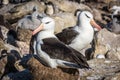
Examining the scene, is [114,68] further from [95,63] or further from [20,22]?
[20,22]

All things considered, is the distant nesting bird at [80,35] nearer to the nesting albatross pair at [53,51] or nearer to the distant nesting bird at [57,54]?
the nesting albatross pair at [53,51]

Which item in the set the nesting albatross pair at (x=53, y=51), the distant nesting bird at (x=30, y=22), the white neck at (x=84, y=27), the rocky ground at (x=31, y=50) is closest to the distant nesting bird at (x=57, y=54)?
the nesting albatross pair at (x=53, y=51)

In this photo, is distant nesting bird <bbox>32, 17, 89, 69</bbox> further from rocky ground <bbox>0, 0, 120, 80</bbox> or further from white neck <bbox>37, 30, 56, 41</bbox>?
rocky ground <bbox>0, 0, 120, 80</bbox>

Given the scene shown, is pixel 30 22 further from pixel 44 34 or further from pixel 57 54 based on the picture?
pixel 57 54

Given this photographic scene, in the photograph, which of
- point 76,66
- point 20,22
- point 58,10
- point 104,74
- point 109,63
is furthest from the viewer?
point 58,10

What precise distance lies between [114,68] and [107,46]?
3.37 m

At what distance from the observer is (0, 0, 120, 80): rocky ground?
1034cm

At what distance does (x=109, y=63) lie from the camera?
1149 cm

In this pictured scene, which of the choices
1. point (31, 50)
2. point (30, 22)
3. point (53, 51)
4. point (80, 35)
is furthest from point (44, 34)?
point (30, 22)

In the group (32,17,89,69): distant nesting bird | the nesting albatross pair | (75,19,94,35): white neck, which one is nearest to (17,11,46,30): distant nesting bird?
(75,19,94,35): white neck

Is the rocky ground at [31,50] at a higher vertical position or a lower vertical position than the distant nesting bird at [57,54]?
lower

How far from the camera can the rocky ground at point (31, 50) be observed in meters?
10.3

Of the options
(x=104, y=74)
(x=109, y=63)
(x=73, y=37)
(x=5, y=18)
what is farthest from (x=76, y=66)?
(x=5, y=18)

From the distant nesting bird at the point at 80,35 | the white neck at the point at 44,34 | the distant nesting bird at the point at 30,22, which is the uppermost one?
the white neck at the point at 44,34
